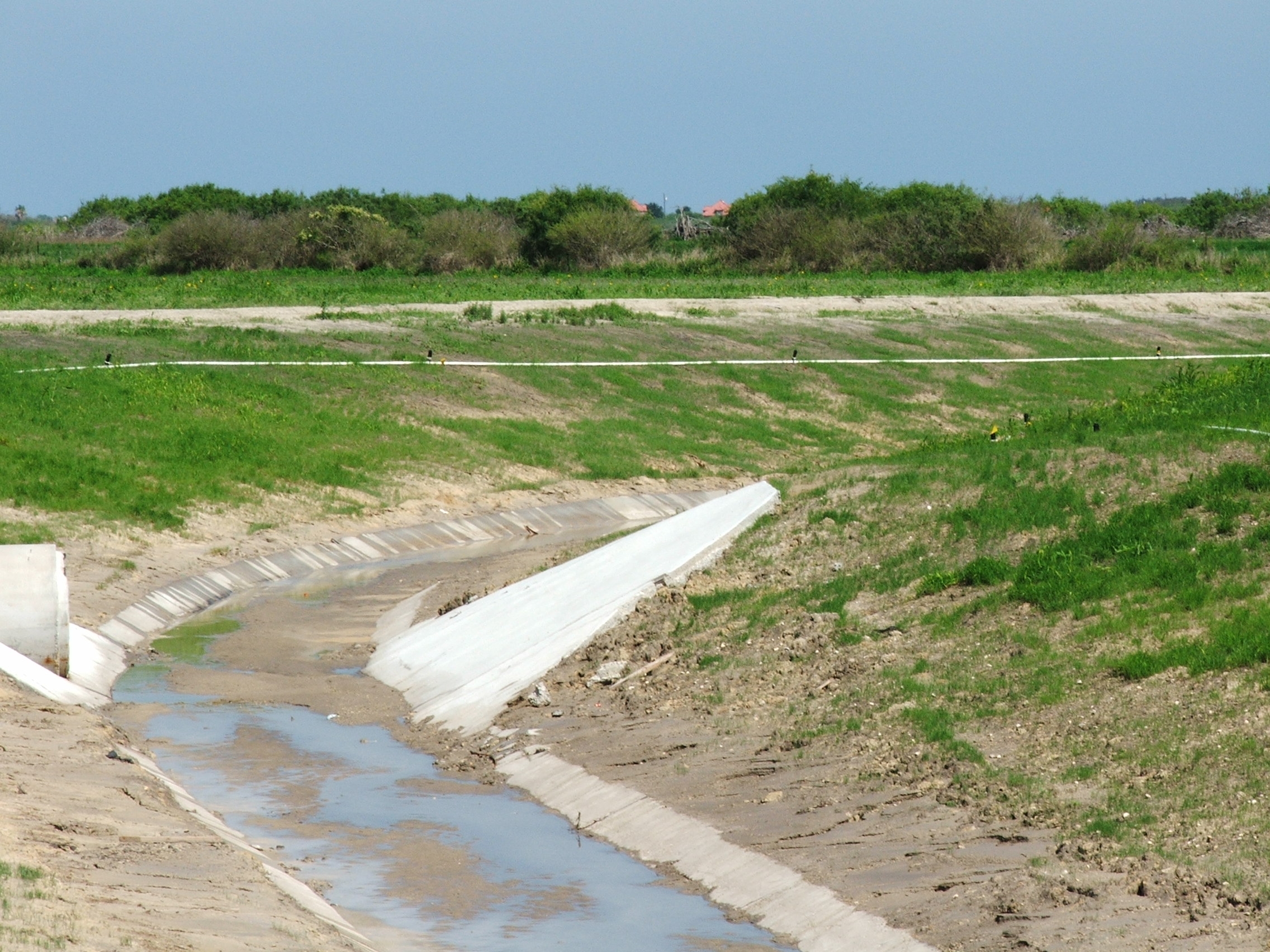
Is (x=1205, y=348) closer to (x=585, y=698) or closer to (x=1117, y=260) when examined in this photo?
(x=1117, y=260)

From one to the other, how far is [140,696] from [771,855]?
10618 millimetres

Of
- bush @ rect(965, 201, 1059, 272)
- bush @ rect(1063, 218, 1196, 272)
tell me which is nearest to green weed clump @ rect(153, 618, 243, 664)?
bush @ rect(965, 201, 1059, 272)

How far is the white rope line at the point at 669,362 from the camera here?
39125 millimetres

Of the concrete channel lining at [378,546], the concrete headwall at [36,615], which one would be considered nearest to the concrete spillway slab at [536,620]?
the concrete headwall at [36,615]

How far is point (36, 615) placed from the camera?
19.5 m

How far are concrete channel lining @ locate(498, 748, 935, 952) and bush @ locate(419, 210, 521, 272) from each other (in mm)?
71041

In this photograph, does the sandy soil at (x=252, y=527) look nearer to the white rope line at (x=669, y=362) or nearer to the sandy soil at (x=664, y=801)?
the sandy soil at (x=664, y=801)

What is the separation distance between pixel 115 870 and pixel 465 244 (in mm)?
76825

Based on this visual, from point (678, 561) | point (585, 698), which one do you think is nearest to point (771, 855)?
point (585, 698)

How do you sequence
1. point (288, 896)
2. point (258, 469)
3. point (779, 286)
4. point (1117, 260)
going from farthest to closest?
1. point (1117, 260)
2. point (779, 286)
3. point (258, 469)
4. point (288, 896)

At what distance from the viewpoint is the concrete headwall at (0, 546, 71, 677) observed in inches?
764

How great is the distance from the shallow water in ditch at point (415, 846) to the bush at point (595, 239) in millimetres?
68247

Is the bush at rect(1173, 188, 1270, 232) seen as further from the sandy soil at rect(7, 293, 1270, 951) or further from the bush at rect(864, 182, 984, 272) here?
the sandy soil at rect(7, 293, 1270, 951)

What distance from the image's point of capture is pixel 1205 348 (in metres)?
58.2
